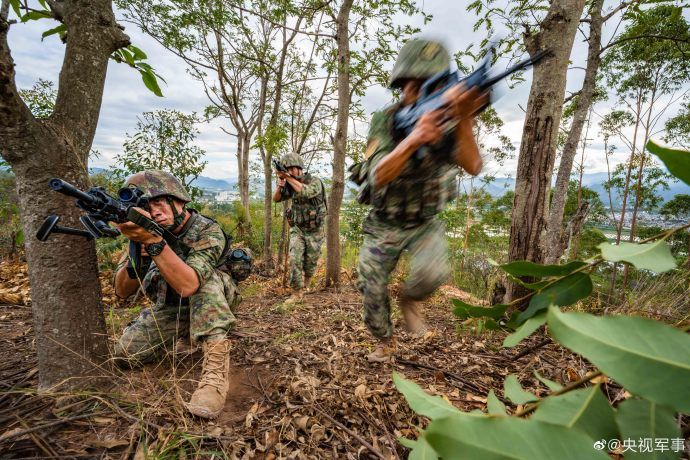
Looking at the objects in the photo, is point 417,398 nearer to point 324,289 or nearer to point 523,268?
point 523,268

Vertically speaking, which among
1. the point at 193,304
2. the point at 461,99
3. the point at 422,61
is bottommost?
the point at 193,304

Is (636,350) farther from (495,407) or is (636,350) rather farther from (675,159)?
(495,407)

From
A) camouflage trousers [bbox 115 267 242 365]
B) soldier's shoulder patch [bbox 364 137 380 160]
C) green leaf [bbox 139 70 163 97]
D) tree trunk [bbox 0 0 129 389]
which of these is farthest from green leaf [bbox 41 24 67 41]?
soldier's shoulder patch [bbox 364 137 380 160]

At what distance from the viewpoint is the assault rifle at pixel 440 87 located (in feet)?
5.25

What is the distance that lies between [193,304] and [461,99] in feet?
7.01

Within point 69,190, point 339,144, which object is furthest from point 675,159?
point 339,144

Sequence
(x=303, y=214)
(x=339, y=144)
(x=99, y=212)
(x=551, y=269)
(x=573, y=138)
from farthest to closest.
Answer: (x=573, y=138), (x=303, y=214), (x=339, y=144), (x=99, y=212), (x=551, y=269)

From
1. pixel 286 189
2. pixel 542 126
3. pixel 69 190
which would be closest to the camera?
pixel 69 190

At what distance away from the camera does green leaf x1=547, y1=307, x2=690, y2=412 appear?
0.31 meters

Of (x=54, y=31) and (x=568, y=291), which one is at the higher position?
(x=54, y=31)

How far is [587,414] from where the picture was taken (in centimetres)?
38

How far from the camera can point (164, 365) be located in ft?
7.39

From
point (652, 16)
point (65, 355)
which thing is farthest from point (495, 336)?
point (652, 16)

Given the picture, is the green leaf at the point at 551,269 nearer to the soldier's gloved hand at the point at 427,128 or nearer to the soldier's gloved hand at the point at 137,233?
the soldier's gloved hand at the point at 427,128
